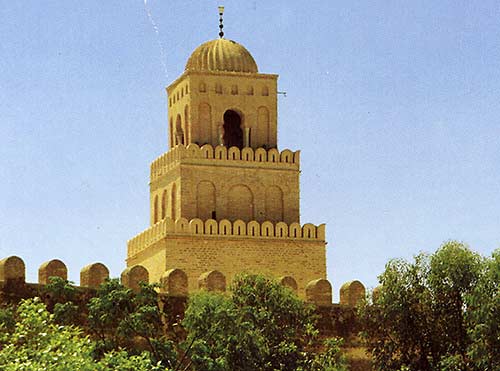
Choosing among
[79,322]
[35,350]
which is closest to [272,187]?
[79,322]

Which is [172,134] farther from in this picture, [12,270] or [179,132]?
[12,270]

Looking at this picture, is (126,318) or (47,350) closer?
(47,350)

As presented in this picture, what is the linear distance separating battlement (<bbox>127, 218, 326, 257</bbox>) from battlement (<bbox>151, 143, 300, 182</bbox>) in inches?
78.7

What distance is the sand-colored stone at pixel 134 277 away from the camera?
4353 cm

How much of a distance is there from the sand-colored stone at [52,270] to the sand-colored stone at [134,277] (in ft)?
5.28

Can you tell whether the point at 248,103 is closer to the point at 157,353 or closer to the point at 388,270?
the point at 388,270

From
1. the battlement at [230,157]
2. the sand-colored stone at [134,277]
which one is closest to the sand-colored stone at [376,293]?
the sand-colored stone at [134,277]

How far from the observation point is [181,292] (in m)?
44.3

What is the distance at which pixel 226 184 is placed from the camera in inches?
2199

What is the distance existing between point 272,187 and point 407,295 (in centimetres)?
1334

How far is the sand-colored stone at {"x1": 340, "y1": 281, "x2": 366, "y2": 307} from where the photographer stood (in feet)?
154

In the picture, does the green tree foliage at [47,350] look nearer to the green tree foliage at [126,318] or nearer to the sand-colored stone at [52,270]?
the green tree foliage at [126,318]

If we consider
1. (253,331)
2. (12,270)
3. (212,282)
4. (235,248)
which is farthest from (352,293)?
(12,270)

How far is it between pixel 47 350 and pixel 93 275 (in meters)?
8.04
